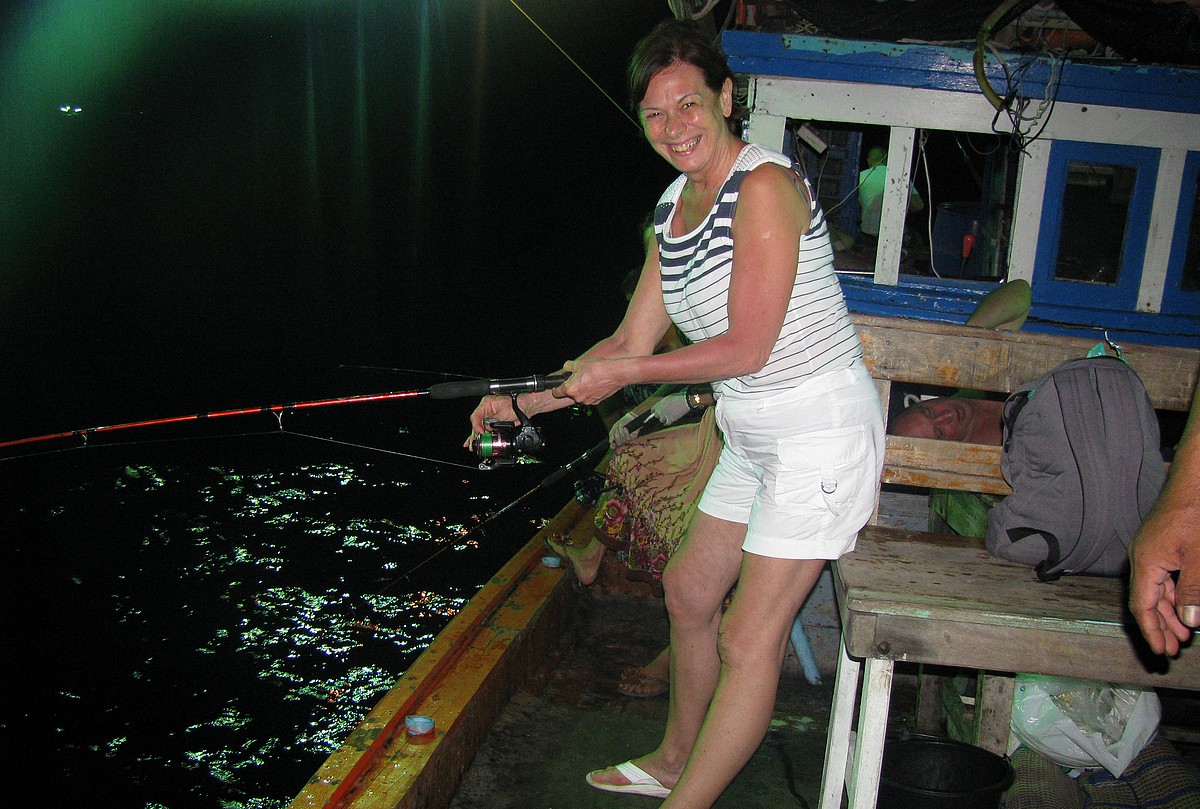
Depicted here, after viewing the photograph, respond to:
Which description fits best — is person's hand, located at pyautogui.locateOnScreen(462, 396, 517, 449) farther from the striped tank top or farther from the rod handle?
the striped tank top

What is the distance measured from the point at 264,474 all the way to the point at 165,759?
5.11 metres

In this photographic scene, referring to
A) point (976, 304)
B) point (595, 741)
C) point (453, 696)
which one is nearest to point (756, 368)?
point (453, 696)

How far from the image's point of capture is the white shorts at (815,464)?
90.4 inches

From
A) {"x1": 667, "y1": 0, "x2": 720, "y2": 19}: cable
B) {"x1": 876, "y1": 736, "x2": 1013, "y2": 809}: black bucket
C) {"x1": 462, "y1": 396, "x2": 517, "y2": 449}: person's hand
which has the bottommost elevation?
{"x1": 876, "y1": 736, "x2": 1013, "y2": 809}: black bucket

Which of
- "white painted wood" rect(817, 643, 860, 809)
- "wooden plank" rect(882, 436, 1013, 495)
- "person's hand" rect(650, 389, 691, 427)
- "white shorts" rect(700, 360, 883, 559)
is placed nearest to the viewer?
"white shorts" rect(700, 360, 883, 559)

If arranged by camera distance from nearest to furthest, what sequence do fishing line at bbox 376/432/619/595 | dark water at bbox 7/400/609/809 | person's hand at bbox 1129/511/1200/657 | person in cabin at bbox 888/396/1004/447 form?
person's hand at bbox 1129/511/1200/657 < person in cabin at bbox 888/396/1004/447 < dark water at bbox 7/400/609/809 < fishing line at bbox 376/432/619/595

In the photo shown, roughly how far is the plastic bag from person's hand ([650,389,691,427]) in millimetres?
2159

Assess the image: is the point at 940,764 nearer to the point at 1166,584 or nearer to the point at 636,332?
the point at 1166,584

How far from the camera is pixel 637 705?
157 inches

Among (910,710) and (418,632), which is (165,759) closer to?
(418,632)

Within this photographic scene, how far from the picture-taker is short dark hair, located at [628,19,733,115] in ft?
7.78

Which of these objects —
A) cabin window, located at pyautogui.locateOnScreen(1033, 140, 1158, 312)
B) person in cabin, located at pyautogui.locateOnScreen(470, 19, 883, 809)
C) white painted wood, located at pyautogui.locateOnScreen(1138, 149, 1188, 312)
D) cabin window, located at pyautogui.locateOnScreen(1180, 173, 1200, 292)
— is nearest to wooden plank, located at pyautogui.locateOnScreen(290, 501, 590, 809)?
person in cabin, located at pyautogui.locateOnScreen(470, 19, 883, 809)

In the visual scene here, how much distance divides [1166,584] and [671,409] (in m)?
3.32

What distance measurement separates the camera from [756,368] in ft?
7.36
